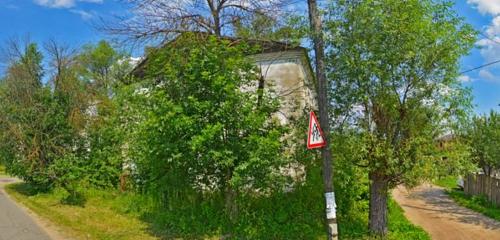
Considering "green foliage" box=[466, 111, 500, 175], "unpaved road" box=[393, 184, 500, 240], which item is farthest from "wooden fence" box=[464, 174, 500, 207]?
"unpaved road" box=[393, 184, 500, 240]

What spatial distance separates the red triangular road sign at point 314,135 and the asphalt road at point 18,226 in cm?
673

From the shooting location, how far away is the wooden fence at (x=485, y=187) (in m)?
16.7

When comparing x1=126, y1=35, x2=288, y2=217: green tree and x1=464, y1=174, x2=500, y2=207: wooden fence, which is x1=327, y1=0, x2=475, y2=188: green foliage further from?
x1=464, y1=174, x2=500, y2=207: wooden fence

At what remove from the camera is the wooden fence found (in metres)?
16.7

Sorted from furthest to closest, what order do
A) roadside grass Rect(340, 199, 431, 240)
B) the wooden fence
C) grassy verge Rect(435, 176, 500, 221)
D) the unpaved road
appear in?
the wooden fence
grassy verge Rect(435, 176, 500, 221)
the unpaved road
roadside grass Rect(340, 199, 431, 240)

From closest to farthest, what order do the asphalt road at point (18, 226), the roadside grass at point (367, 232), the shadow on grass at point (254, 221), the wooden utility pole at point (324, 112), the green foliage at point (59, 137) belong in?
1. the wooden utility pole at point (324, 112)
2. the roadside grass at point (367, 232)
3. the shadow on grass at point (254, 221)
4. the asphalt road at point (18, 226)
5. the green foliage at point (59, 137)

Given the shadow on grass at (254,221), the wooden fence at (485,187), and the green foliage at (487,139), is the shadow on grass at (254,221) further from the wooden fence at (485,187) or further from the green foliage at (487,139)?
the green foliage at (487,139)

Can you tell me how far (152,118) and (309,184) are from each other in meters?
3.95

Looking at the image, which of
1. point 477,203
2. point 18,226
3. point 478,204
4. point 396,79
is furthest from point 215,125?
point 477,203

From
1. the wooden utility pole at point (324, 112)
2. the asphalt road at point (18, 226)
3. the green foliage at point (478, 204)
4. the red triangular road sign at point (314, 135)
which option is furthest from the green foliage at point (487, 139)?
the asphalt road at point (18, 226)

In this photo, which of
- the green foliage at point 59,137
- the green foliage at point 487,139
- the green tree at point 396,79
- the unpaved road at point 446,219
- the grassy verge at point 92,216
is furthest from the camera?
the green foliage at point 487,139

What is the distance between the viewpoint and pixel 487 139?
1856cm

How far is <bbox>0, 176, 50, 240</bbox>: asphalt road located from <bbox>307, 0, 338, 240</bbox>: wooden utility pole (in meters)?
6.68

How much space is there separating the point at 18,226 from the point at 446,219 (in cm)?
1298
